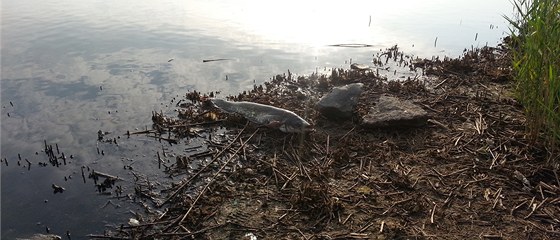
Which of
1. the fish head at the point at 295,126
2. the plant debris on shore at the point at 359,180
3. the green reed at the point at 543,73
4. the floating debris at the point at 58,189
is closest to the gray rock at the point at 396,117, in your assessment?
the plant debris on shore at the point at 359,180

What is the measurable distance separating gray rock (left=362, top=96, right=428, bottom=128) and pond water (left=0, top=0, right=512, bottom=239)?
410 centimetres

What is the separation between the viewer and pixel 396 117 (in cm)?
765

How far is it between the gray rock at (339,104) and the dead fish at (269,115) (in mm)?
1052

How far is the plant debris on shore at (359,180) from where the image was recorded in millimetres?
5027

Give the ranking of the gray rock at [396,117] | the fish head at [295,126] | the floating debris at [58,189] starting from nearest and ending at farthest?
the floating debris at [58,189] → the fish head at [295,126] → the gray rock at [396,117]

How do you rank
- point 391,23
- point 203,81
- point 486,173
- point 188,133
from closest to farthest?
point 486,173, point 188,133, point 203,81, point 391,23

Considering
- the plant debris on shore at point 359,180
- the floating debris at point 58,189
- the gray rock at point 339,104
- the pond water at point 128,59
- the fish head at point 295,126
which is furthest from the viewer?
the gray rock at point 339,104

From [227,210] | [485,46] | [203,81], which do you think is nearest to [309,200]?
[227,210]

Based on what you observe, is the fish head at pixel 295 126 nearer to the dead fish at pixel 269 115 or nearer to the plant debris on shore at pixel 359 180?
the dead fish at pixel 269 115

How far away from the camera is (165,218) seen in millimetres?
5266

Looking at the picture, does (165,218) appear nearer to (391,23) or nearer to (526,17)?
(526,17)

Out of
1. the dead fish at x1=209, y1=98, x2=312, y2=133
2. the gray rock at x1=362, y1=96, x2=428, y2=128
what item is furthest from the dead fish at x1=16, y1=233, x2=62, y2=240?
the gray rock at x1=362, y1=96, x2=428, y2=128

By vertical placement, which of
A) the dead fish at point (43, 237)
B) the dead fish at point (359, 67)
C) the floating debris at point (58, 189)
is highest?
the dead fish at point (359, 67)

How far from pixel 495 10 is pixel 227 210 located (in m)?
24.2
